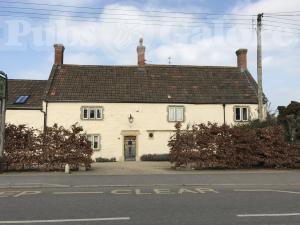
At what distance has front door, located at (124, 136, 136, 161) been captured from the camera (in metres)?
36.5

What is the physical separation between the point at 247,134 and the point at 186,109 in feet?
45.3

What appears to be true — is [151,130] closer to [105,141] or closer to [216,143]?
[105,141]

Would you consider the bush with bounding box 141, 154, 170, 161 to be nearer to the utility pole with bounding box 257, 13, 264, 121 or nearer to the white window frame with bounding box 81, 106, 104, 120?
the white window frame with bounding box 81, 106, 104, 120

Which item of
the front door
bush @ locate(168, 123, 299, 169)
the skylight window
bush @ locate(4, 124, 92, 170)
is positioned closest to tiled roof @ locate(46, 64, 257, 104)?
the skylight window

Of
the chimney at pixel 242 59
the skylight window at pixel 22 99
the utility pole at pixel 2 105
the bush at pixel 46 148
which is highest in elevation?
the chimney at pixel 242 59

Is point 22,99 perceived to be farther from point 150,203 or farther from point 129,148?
point 150,203

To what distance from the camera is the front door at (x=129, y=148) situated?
3650 cm

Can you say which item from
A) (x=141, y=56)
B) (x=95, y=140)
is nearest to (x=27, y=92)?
(x=95, y=140)

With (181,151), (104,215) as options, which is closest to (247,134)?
(181,151)

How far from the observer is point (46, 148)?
76.3 feet

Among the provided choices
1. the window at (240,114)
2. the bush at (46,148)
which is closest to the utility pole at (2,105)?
the bush at (46,148)

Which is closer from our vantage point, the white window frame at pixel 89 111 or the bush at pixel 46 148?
the bush at pixel 46 148

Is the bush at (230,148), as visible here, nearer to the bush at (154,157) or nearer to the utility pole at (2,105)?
the utility pole at (2,105)

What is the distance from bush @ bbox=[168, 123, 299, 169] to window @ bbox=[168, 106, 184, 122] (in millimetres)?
13121
